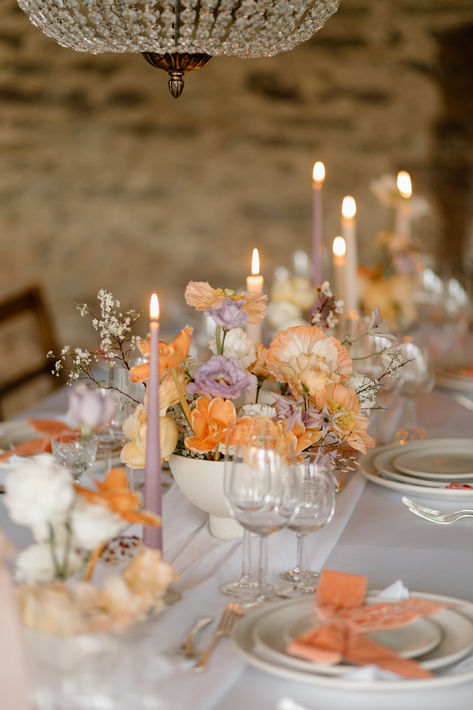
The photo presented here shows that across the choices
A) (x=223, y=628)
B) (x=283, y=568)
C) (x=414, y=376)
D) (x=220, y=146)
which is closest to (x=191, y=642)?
(x=223, y=628)

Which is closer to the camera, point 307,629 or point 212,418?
point 307,629

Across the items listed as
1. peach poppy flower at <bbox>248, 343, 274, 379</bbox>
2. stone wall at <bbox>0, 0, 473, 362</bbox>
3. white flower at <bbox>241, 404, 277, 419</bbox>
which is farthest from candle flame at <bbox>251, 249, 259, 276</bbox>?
stone wall at <bbox>0, 0, 473, 362</bbox>

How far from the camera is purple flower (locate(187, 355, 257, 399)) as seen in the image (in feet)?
4.19

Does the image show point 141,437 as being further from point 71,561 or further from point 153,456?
point 71,561

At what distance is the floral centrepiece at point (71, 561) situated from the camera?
33.2 inches

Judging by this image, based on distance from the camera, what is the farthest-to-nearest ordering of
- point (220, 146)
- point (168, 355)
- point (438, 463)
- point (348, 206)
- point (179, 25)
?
point (220, 146), point (348, 206), point (438, 463), point (179, 25), point (168, 355)

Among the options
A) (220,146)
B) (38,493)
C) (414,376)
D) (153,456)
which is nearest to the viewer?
(38,493)

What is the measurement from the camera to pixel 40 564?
35.6 inches

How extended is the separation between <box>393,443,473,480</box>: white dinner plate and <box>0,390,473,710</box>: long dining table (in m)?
0.08

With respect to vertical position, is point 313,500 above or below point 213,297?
below

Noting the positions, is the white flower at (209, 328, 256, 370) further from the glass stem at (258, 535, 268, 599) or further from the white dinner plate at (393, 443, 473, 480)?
the white dinner plate at (393, 443, 473, 480)

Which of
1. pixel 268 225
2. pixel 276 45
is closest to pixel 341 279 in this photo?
pixel 276 45

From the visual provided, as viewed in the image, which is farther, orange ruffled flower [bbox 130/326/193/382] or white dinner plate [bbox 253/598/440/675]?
orange ruffled flower [bbox 130/326/193/382]

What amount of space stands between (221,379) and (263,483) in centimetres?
25
